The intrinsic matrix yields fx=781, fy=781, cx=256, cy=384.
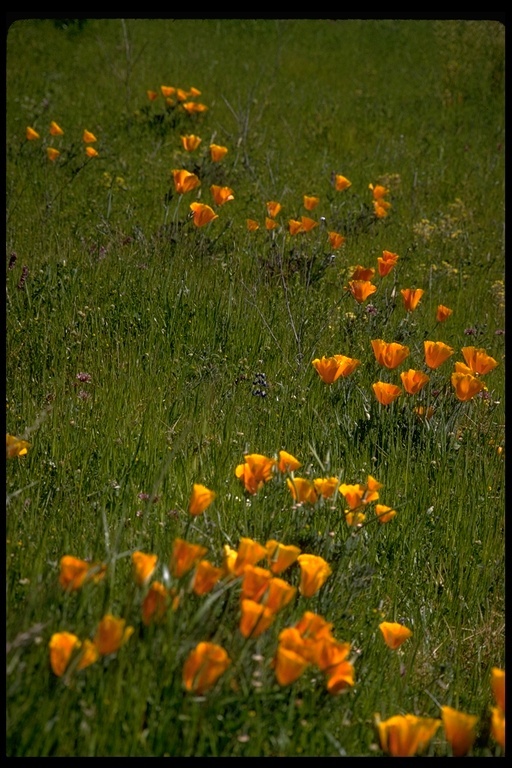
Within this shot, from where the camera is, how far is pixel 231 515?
96.3 inches

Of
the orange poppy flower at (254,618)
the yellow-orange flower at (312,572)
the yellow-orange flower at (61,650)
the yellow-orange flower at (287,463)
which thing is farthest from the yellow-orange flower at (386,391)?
the yellow-orange flower at (61,650)

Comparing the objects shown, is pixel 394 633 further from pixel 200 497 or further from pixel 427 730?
pixel 200 497

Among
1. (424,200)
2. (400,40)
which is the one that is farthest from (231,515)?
(400,40)

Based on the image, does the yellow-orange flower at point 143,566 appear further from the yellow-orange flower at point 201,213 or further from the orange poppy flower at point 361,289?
the yellow-orange flower at point 201,213

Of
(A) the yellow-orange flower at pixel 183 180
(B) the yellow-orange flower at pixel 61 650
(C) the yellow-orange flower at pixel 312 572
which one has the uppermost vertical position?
(A) the yellow-orange flower at pixel 183 180

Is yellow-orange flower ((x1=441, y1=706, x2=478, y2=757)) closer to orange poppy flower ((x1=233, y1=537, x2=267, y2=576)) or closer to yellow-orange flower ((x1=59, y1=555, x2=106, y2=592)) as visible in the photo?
orange poppy flower ((x1=233, y1=537, x2=267, y2=576))

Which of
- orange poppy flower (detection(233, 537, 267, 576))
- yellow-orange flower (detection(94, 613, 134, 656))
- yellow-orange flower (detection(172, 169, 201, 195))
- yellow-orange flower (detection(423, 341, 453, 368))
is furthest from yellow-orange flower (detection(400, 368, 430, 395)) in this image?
yellow-orange flower (detection(172, 169, 201, 195))

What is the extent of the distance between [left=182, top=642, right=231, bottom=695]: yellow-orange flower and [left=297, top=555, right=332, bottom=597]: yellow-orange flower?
0.38 metres

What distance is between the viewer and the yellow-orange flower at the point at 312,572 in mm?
1803

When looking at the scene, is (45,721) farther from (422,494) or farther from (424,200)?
(424,200)

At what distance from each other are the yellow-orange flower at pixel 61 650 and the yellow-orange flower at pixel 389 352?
5.89ft

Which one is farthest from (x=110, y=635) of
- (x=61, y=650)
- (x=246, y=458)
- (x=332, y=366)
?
(x=332, y=366)

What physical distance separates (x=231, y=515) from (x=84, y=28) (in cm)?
1176

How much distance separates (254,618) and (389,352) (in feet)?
5.35
